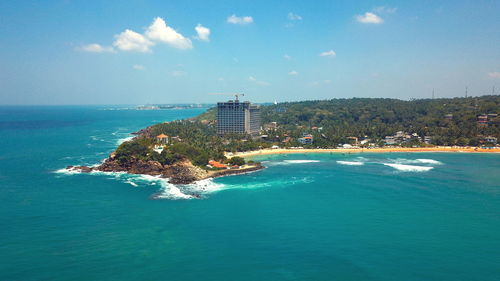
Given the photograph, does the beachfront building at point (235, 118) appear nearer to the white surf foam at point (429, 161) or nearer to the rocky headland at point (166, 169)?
the rocky headland at point (166, 169)

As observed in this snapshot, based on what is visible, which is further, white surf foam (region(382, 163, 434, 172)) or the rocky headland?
white surf foam (region(382, 163, 434, 172))

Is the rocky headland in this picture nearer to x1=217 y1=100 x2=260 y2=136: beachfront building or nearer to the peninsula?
the peninsula

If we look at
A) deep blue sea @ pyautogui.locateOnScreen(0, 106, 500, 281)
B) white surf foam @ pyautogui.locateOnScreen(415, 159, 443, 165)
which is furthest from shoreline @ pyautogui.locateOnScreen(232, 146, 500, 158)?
deep blue sea @ pyautogui.locateOnScreen(0, 106, 500, 281)

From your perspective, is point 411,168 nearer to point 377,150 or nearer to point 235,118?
point 377,150

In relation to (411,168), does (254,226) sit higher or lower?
lower

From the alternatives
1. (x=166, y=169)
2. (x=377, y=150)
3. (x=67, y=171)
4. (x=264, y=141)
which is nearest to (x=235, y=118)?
(x=264, y=141)

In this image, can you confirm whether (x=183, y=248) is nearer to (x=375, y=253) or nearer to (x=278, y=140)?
(x=375, y=253)

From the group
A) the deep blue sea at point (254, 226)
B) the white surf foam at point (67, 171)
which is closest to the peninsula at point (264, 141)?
the white surf foam at point (67, 171)
